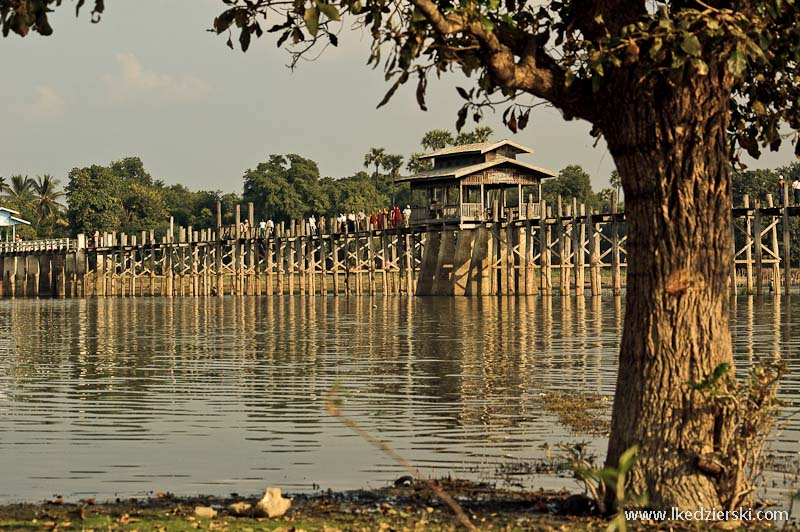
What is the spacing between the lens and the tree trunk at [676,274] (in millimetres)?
8156

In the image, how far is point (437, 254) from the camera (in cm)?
5909

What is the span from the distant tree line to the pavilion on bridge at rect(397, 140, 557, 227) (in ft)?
89.5

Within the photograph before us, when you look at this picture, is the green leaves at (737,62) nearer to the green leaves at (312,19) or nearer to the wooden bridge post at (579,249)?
the green leaves at (312,19)

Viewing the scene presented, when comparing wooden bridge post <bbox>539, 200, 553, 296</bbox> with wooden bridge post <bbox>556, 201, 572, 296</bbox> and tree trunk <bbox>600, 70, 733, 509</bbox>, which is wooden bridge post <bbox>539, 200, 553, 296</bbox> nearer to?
wooden bridge post <bbox>556, 201, 572, 296</bbox>

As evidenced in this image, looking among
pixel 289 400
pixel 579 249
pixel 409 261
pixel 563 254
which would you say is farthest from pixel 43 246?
pixel 289 400

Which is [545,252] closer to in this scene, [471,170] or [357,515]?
[471,170]

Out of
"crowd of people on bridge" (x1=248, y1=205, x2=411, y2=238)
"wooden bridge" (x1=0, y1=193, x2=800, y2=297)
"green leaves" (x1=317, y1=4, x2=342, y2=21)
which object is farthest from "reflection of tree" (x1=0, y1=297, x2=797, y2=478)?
"crowd of people on bridge" (x1=248, y1=205, x2=411, y2=238)

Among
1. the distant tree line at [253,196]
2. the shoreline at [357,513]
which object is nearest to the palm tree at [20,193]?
the distant tree line at [253,196]

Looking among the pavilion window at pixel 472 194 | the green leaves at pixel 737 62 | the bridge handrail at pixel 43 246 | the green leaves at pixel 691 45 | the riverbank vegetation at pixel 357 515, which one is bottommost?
the riverbank vegetation at pixel 357 515

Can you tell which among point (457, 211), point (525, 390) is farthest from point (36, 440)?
point (457, 211)

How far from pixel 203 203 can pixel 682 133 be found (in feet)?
353

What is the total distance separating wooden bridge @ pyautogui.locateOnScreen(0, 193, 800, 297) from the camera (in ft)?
163

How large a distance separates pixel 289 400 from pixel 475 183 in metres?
42.6

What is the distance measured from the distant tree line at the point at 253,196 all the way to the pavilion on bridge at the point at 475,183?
2729 centimetres
